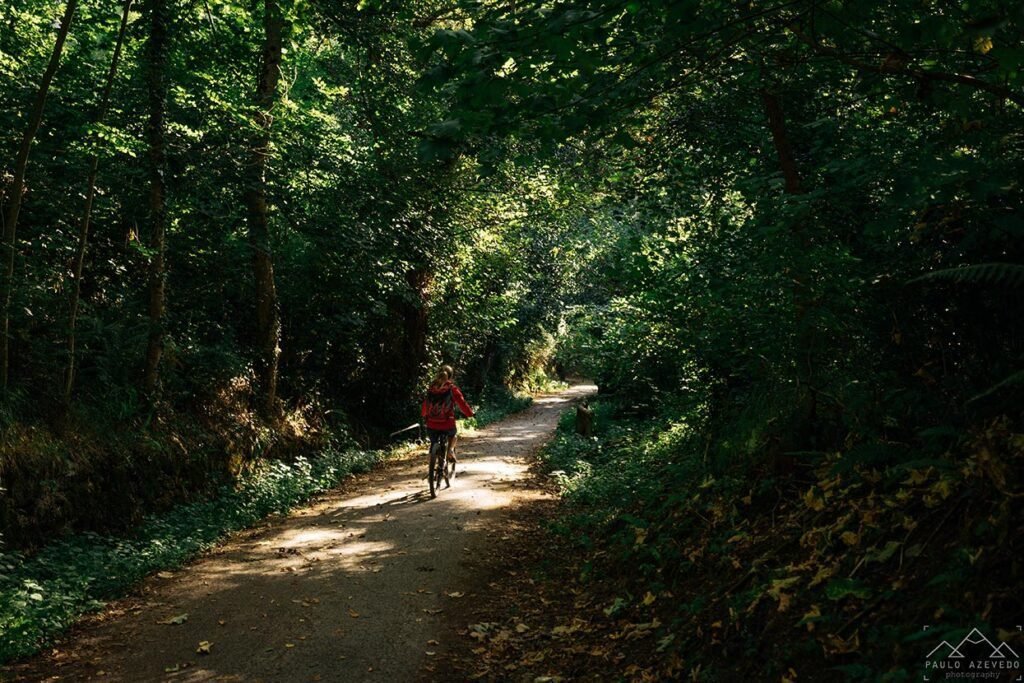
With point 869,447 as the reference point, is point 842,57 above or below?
above

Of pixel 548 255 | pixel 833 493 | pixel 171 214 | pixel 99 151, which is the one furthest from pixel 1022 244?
pixel 548 255

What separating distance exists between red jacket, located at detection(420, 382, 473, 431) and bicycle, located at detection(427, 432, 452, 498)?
224 millimetres

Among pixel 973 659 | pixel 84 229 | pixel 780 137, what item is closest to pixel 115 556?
pixel 84 229

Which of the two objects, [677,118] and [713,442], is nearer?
[713,442]

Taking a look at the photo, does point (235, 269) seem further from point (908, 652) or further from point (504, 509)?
point (908, 652)

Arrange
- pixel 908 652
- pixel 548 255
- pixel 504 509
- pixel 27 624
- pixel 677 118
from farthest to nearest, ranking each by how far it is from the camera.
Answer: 1. pixel 548 255
2. pixel 504 509
3. pixel 677 118
4. pixel 27 624
5. pixel 908 652

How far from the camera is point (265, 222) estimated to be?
43.7ft

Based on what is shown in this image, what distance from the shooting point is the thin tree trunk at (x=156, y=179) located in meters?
9.96

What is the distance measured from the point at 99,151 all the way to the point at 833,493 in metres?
9.44

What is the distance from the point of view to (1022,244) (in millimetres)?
4770

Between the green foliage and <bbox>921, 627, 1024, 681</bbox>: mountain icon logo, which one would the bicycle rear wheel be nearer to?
the green foliage

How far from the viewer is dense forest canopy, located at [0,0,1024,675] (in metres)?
4.32

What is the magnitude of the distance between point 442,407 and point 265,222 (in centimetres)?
529

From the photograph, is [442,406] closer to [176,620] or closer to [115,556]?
[115,556]
